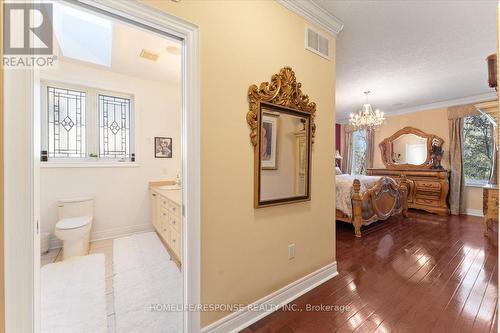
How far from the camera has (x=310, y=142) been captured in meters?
2.11

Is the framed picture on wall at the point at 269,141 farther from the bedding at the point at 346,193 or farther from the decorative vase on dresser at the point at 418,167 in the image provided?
the decorative vase on dresser at the point at 418,167

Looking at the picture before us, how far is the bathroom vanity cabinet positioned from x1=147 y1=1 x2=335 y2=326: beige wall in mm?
866

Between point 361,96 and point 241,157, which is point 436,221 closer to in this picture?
point 361,96

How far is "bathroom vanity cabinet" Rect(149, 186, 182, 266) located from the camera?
2383mm

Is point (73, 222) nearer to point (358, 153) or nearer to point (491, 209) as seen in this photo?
point (491, 209)

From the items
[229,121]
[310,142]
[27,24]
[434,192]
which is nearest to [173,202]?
[229,121]

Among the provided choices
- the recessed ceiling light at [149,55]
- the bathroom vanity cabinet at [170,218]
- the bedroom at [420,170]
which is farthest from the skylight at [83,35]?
the bedroom at [420,170]

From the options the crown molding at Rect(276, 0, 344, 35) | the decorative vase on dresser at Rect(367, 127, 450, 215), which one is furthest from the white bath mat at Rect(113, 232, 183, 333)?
the decorative vase on dresser at Rect(367, 127, 450, 215)

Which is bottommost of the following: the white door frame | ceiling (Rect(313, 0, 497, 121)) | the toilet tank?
the toilet tank

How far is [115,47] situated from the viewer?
2.70 meters

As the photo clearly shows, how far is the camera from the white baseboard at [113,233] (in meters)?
3.03

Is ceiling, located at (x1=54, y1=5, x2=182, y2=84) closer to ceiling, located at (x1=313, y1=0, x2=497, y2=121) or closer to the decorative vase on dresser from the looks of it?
ceiling, located at (x1=313, y1=0, x2=497, y2=121)

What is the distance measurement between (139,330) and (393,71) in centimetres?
459

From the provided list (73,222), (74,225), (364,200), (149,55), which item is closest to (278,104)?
(149,55)
